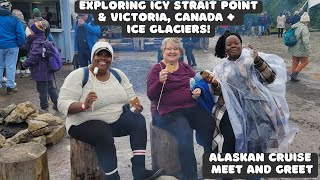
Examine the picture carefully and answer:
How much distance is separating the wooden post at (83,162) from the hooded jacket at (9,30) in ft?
13.8

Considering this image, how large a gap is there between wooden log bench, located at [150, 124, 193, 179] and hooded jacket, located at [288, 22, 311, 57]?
5.34 m

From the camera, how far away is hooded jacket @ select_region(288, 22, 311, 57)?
7312 millimetres

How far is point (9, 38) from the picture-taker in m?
6.36

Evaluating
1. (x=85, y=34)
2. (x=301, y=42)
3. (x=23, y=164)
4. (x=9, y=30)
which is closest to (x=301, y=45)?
(x=301, y=42)

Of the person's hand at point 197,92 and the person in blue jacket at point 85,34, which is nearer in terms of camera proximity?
the person's hand at point 197,92

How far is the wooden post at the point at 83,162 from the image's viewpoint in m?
2.89

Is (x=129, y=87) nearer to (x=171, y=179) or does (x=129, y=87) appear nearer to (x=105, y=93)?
(x=105, y=93)

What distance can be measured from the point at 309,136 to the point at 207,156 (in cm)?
202

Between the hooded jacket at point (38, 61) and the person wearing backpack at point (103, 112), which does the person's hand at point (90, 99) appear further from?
the hooded jacket at point (38, 61)

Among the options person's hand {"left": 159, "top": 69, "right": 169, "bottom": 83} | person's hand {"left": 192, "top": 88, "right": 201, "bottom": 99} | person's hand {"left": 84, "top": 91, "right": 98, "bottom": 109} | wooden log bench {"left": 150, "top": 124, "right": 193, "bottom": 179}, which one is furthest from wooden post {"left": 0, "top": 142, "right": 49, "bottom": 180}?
person's hand {"left": 192, "top": 88, "right": 201, "bottom": 99}

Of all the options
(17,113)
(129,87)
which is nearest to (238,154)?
(129,87)

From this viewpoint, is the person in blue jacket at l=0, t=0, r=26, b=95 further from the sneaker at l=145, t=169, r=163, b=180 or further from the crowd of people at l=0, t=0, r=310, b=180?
the sneaker at l=145, t=169, r=163, b=180

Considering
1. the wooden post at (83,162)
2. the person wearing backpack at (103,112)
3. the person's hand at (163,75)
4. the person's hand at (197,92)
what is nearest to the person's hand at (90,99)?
the person wearing backpack at (103,112)

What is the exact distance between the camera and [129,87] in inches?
119
